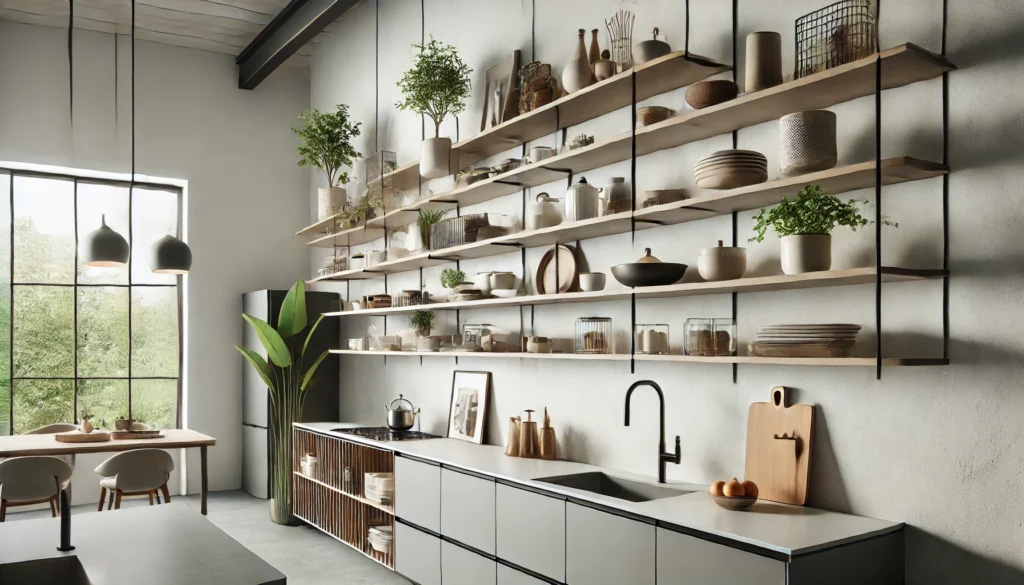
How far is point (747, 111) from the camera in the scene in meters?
3.10

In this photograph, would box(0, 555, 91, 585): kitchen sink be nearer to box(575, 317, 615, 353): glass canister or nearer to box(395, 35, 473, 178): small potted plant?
box(575, 317, 615, 353): glass canister

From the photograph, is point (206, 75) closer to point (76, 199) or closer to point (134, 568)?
point (76, 199)

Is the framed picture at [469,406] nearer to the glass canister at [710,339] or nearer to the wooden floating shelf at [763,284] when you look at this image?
the wooden floating shelf at [763,284]

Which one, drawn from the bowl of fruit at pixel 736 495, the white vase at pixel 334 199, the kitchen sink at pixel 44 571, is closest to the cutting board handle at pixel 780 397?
the bowl of fruit at pixel 736 495

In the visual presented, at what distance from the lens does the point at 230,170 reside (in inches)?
294

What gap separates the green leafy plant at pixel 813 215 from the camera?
2.74m

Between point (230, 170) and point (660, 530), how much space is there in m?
5.96

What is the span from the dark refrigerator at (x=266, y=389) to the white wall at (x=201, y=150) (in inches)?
16.1

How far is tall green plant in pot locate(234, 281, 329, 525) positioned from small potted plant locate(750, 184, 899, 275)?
423cm

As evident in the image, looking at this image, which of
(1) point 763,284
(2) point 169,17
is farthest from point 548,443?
(2) point 169,17

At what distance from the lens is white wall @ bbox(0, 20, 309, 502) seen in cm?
662

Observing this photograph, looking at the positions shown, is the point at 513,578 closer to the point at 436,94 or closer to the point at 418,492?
the point at 418,492

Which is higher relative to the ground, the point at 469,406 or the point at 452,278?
the point at 452,278

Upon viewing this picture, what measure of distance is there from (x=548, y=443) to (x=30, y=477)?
321 centimetres
